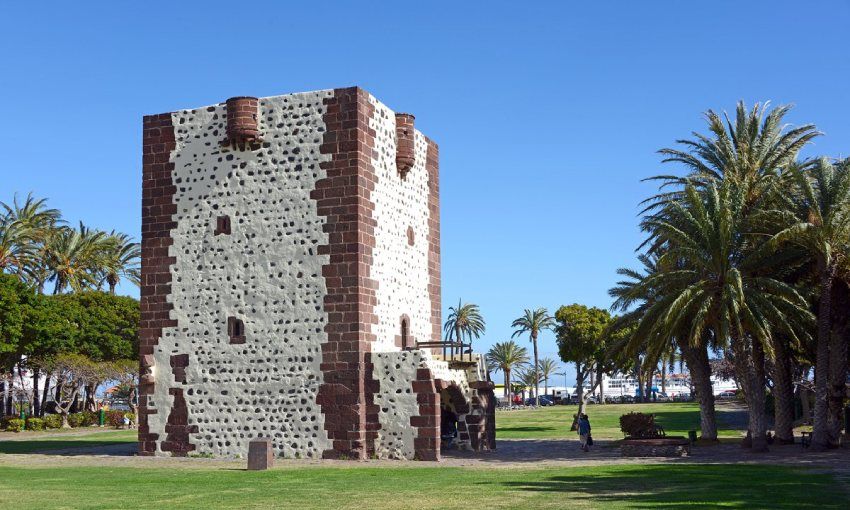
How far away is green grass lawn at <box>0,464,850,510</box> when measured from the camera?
15750mm

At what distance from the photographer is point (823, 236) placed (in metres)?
27.0

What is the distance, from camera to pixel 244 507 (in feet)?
51.3

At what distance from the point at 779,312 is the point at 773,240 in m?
2.04

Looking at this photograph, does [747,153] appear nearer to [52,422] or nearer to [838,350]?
[838,350]

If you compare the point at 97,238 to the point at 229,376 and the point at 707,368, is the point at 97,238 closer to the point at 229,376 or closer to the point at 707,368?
the point at 229,376

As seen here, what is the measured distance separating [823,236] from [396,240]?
39.4 ft

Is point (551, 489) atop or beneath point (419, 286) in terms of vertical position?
beneath

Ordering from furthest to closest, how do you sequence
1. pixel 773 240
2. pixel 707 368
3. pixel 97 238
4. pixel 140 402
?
pixel 97 238 → pixel 707 368 → pixel 140 402 → pixel 773 240

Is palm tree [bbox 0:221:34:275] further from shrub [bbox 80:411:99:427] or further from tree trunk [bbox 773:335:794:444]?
tree trunk [bbox 773:335:794:444]

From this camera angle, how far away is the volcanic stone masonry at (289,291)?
26.5 metres

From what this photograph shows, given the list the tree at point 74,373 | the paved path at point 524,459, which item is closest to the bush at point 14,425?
the tree at point 74,373

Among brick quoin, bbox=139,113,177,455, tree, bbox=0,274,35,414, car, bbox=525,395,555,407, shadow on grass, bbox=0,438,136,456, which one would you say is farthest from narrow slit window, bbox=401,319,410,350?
car, bbox=525,395,555,407

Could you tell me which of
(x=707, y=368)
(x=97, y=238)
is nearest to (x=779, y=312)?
(x=707, y=368)

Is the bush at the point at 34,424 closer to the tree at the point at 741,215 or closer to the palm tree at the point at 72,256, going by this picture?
the palm tree at the point at 72,256
